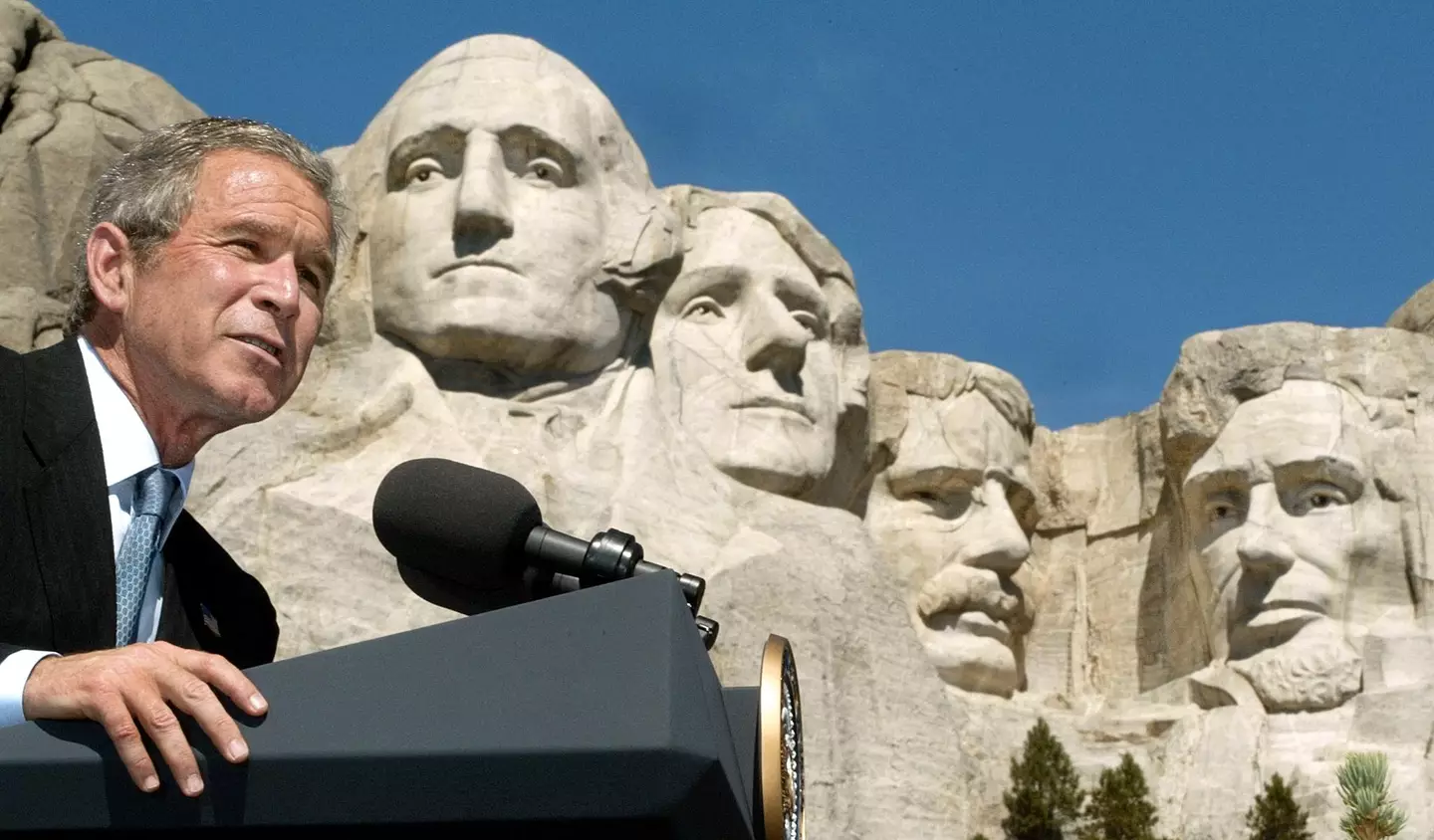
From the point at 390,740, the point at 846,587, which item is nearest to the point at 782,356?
the point at 846,587

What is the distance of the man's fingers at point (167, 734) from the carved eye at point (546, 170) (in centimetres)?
511

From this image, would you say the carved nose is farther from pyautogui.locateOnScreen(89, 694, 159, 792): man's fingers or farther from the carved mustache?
pyautogui.locateOnScreen(89, 694, 159, 792): man's fingers

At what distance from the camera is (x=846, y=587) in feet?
21.7

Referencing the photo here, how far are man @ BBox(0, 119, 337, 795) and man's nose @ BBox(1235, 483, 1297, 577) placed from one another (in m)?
6.12

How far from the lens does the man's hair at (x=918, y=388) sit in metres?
8.55

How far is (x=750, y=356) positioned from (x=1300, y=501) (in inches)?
83.4

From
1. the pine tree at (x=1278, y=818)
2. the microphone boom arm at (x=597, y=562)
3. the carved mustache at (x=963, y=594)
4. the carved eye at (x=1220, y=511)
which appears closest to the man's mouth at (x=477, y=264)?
the carved mustache at (x=963, y=594)

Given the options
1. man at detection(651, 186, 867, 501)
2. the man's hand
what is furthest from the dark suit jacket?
man at detection(651, 186, 867, 501)

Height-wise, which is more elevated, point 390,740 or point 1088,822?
point 1088,822

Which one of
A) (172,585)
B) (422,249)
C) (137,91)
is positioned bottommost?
(172,585)

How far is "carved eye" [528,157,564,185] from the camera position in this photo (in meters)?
6.58

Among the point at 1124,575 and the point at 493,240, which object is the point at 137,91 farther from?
the point at 1124,575

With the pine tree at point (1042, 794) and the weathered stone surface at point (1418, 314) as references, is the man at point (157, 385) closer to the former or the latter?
the pine tree at point (1042, 794)

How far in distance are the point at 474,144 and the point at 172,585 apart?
4.48m
